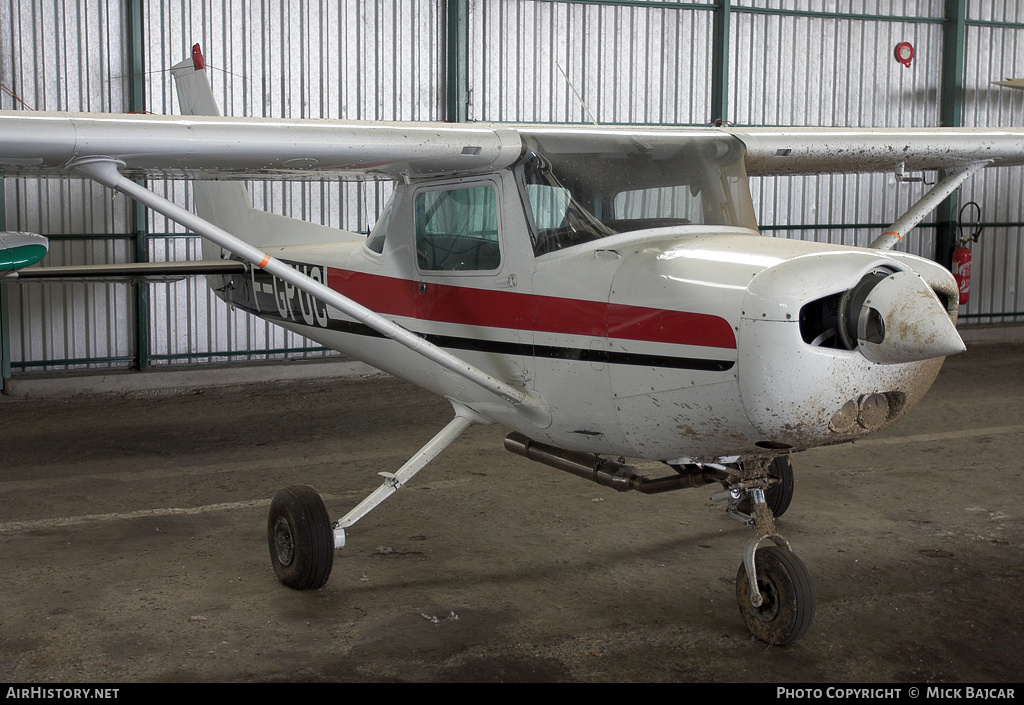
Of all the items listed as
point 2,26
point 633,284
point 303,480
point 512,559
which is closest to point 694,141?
point 633,284

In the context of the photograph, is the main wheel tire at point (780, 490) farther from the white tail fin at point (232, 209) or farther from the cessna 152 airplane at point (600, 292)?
the white tail fin at point (232, 209)

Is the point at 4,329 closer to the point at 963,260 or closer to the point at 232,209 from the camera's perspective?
the point at 232,209

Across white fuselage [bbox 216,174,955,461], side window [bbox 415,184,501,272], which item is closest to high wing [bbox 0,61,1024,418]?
side window [bbox 415,184,501,272]

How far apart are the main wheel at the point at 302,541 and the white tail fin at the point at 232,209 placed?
8.03ft

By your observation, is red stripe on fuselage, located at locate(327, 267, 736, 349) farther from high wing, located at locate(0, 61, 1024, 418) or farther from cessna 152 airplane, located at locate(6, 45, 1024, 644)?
high wing, located at locate(0, 61, 1024, 418)

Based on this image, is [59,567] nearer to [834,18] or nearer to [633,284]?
[633,284]

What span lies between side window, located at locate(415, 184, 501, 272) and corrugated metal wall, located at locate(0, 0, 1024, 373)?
22.0 ft

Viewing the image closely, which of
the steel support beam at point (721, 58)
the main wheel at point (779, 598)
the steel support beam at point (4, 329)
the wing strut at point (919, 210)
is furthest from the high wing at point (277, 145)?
the steel support beam at point (721, 58)

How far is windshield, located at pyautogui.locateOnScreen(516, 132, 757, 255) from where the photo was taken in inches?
162

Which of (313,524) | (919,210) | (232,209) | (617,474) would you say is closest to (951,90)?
(919,210)

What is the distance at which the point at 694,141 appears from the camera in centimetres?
439

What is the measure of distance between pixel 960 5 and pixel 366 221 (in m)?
9.71

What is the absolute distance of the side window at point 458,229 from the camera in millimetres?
4422

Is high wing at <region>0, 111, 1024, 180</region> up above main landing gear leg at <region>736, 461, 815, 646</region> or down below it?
above
